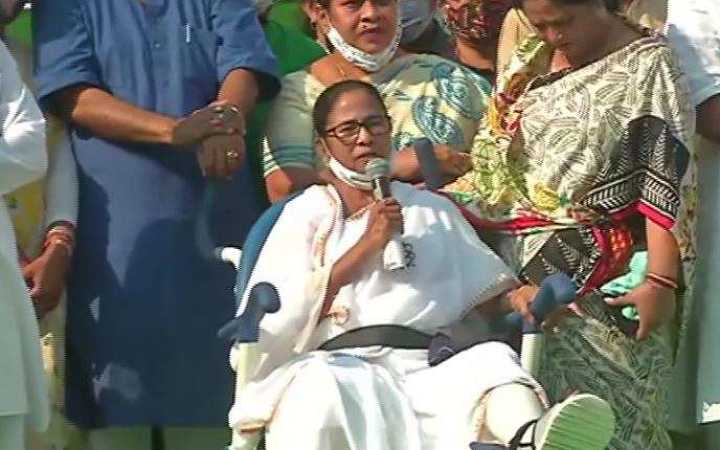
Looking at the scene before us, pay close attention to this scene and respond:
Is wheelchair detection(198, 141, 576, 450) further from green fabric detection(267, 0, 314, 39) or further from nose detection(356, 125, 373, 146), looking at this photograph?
green fabric detection(267, 0, 314, 39)

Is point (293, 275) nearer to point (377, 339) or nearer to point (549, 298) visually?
point (377, 339)

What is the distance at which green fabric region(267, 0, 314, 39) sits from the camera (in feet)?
22.7

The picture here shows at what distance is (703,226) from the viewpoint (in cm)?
616

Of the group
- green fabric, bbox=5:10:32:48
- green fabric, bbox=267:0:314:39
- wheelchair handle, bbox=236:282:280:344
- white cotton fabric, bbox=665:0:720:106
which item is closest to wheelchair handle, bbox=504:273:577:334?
wheelchair handle, bbox=236:282:280:344

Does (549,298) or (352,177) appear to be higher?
(352,177)

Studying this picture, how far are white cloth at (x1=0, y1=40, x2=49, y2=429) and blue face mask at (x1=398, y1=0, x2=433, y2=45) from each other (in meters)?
1.36

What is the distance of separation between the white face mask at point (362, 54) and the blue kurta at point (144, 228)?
0.22 metres

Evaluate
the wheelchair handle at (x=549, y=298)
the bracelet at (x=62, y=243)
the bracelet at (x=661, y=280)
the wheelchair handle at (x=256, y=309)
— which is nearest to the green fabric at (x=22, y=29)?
the bracelet at (x=62, y=243)

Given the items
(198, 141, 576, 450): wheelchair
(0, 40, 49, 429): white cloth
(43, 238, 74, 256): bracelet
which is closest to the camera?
(198, 141, 576, 450): wheelchair

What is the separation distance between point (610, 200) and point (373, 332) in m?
0.74

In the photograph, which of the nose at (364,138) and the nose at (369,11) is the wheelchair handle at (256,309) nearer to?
the nose at (364,138)

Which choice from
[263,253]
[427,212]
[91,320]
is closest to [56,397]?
[91,320]

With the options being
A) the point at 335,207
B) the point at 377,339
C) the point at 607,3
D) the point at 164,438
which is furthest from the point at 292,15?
the point at 377,339

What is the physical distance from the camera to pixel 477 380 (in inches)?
215
